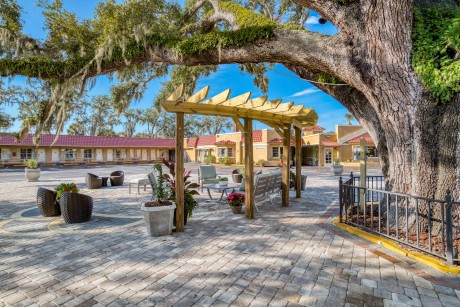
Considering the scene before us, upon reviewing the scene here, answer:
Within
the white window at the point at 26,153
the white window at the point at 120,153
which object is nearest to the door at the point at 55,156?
the white window at the point at 26,153

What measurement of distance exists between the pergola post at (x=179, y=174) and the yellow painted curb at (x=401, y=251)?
125 inches

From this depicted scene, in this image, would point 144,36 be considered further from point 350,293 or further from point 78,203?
point 350,293

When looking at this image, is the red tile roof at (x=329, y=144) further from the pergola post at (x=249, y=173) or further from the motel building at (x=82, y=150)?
Answer: the motel building at (x=82, y=150)

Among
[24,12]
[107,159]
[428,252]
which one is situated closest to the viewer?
[428,252]

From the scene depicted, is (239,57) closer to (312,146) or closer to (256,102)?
(256,102)

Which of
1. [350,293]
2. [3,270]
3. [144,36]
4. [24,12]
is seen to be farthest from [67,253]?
[24,12]

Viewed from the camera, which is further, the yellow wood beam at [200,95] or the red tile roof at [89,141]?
the red tile roof at [89,141]

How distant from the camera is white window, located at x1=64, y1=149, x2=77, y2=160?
35.5 m

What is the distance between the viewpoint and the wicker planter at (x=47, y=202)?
20.5ft

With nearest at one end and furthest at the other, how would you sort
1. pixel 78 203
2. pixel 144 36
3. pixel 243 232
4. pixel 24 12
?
pixel 243 232
pixel 78 203
pixel 144 36
pixel 24 12

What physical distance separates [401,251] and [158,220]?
3979 millimetres

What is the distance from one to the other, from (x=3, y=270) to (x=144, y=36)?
17.2 feet

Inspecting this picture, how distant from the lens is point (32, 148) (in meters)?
32.9

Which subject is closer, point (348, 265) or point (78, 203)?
point (348, 265)
